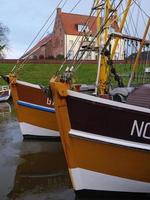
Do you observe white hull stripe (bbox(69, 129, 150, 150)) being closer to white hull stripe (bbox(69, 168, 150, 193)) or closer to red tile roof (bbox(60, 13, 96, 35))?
white hull stripe (bbox(69, 168, 150, 193))

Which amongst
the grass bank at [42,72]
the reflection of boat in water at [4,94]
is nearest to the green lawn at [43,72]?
the grass bank at [42,72]

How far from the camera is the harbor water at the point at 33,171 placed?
7.24m

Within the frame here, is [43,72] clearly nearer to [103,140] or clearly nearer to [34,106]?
[34,106]

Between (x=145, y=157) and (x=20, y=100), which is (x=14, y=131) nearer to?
(x=20, y=100)

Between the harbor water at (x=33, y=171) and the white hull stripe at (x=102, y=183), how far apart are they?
206mm

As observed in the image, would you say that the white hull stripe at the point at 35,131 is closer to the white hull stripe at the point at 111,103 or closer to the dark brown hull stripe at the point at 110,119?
the dark brown hull stripe at the point at 110,119

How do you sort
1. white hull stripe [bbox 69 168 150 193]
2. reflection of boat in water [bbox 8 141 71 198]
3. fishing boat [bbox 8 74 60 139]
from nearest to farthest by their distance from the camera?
white hull stripe [bbox 69 168 150 193], reflection of boat in water [bbox 8 141 71 198], fishing boat [bbox 8 74 60 139]

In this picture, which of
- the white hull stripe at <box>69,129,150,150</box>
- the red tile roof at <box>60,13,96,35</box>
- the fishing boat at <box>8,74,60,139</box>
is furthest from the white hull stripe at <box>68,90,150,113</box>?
the red tile roof at <box>60,13,96,35</box>

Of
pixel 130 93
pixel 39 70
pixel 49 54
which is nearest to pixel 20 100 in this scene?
pixel 130 93

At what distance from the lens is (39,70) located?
120 feet

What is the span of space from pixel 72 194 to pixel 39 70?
2975 centimetres

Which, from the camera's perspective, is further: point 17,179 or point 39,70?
point 39,70

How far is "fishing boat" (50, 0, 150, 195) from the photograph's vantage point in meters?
6.34

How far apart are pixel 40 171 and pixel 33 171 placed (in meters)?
0.15
